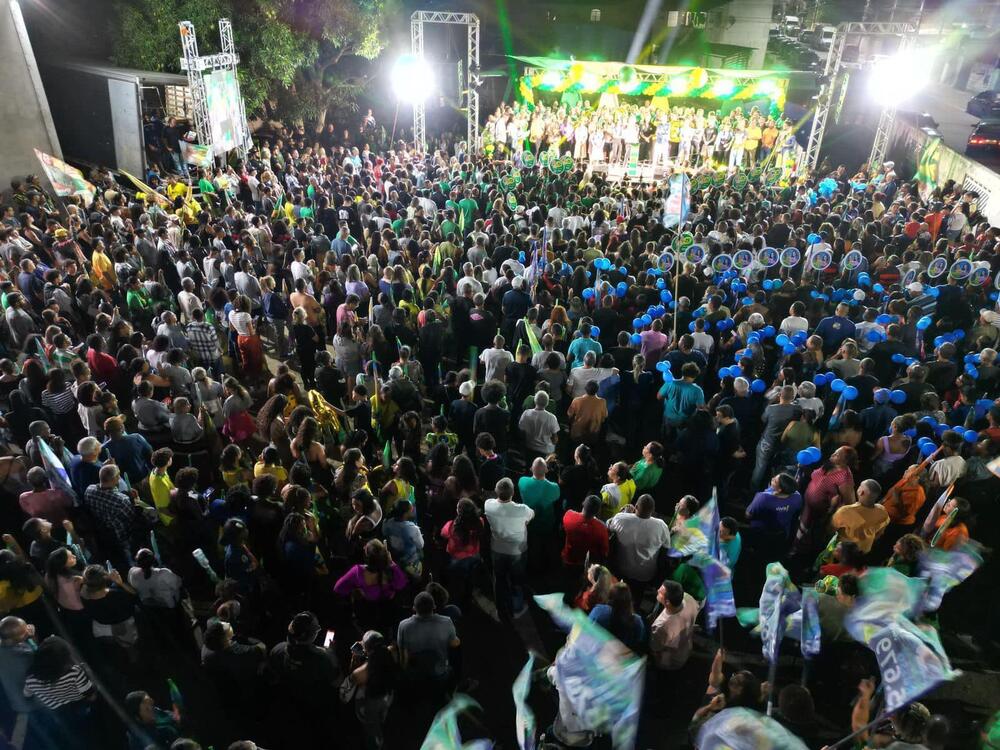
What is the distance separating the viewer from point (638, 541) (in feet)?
15.9

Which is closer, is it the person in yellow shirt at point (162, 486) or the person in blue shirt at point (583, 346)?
the person in yellow shirt at point (162, 486)

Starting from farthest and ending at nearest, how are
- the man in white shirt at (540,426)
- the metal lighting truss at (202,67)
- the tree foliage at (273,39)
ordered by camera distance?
the tree foliage at (273,39), the metal lighting truss at (202,67), the man in white shirt at (540,426)

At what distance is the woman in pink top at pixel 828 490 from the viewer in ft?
17.3

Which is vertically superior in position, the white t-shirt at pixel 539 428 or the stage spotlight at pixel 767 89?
the stage spotlight at pixel 767 89

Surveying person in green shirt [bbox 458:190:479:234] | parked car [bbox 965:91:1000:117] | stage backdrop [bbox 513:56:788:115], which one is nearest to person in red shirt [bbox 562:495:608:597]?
person in green shirt [bbox 458:190:479:234]

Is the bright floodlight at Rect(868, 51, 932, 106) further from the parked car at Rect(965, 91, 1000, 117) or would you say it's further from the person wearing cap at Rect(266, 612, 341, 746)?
the person wearing cap at Rect(266, 612, 341, 746)

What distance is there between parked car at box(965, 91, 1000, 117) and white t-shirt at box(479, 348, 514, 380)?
1145 inches

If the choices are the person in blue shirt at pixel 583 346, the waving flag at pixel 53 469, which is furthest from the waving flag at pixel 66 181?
the person in blue shirt at pixel 583 346

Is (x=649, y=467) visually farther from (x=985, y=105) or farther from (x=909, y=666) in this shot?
(x=985, y=105)

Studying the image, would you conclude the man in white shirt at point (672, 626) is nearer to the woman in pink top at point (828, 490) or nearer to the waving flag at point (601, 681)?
the waving flag at point (601, 681)

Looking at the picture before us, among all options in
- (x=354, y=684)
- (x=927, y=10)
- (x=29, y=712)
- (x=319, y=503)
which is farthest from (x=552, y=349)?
(x=927, y=10)

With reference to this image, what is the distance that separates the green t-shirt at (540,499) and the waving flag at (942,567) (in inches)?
100

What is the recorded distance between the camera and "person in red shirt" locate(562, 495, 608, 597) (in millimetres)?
4852

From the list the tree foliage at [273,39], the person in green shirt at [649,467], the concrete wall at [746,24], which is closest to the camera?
the person in green shirt at [649,467]
